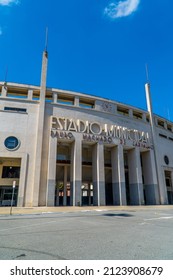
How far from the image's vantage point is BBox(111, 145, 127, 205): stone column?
29609 mm

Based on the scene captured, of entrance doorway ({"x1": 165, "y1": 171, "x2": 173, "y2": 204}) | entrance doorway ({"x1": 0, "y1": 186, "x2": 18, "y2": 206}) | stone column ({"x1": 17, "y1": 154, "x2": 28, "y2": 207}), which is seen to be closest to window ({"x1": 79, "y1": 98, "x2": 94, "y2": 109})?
stone column ({"x1": 17, "y1": 154, "x2": 28, "y2": 207})

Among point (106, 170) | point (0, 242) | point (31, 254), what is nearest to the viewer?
point (31, 254)

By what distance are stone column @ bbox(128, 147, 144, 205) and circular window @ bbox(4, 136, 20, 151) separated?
2020 centimetres

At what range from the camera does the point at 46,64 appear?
31391 mm

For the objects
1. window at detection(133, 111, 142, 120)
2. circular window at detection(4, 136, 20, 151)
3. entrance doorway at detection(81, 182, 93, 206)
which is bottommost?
entrance doorway at detection(81, 182, 93, 206)

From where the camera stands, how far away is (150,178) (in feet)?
115

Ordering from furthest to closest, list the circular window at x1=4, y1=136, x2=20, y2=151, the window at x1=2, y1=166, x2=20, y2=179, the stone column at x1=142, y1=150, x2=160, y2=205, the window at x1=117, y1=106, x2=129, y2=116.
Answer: the window at x1=117, y1=106, x2=129, y2=116
the stone column at x1=142, y1=150, x2=160, y2=205
the window at x1=2, y1=166, x2=20, y2=179
the circular window at x1=4, y1=136, x2=20, y2=151

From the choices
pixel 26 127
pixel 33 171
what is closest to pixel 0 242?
pixel 33 171

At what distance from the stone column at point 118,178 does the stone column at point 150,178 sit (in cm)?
746

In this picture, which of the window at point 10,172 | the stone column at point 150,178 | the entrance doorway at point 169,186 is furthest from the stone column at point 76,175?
the entrance doorway at point 169,186

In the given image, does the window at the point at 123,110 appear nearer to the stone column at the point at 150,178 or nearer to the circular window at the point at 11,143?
the stone column at the point at 150,178

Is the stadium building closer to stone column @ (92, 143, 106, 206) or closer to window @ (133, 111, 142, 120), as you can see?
stone column @ (92, 143, 106, 206)

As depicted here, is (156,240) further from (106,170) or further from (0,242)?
(106,170)
